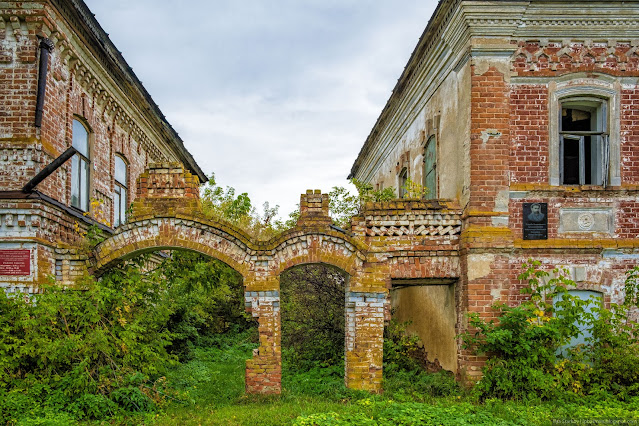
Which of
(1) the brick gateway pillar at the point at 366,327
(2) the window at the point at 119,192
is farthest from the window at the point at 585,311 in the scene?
(2) the window at the point at 119,192

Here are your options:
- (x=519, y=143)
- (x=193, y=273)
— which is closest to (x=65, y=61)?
(x=193, y=273)

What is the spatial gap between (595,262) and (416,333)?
4.88 metres

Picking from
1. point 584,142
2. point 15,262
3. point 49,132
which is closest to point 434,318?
point 584,142

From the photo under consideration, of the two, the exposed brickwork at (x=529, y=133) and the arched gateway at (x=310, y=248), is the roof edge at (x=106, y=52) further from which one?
the exposed brickwork at (x=529, y=133)

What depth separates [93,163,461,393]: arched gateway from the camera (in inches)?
382

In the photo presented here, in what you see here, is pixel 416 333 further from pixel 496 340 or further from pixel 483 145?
pixel 483 145

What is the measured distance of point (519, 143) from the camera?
10.2m

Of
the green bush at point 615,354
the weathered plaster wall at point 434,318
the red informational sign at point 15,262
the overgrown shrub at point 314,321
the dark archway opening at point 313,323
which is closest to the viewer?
the red informational sign at point 15,262

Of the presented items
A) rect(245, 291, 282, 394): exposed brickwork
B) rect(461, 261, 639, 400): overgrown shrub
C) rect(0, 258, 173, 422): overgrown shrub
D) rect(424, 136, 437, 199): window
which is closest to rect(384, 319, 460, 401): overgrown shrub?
rect(461, 261, 639, 400): overgrown shrub

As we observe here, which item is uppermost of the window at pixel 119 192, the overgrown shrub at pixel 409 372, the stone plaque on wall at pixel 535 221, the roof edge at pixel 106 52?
the roof edge at pixel 106 52

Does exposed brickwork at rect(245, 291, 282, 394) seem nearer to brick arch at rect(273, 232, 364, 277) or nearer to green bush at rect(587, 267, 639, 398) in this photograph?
brick arch at rect(273, 232, 364, 277)

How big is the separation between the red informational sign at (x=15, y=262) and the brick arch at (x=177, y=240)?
107 centimetres

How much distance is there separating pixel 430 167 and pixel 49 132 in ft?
27.3

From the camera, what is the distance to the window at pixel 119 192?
14345 millimetres
